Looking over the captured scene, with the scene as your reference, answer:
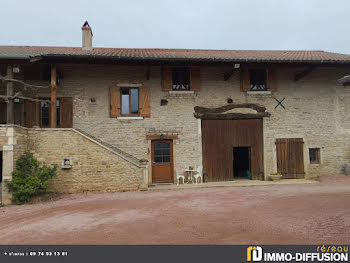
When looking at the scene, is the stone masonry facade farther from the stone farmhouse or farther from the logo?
the logo

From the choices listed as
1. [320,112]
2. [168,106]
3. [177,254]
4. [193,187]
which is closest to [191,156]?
[193,187]

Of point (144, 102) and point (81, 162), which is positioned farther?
point (144, 102)

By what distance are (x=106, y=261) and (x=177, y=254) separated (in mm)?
945

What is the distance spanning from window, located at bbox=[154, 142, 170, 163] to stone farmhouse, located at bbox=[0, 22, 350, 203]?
0.14ft

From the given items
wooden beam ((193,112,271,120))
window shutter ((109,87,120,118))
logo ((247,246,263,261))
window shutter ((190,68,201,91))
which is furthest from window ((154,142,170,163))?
logo ((247,246,263,261))

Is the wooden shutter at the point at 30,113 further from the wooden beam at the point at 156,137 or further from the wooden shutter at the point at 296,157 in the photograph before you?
the wooden shutter at the point at 296,157

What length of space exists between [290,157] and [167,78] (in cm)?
668

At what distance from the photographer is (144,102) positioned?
10.2 meters

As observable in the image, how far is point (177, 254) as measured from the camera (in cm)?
319

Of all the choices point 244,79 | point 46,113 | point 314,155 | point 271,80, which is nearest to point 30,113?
point 46,113

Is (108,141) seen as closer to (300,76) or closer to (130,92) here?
(130,92)

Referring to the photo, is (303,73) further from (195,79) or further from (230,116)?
(195,79)

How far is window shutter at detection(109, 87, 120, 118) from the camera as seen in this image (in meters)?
10.1

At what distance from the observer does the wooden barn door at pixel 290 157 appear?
10.6 metres
